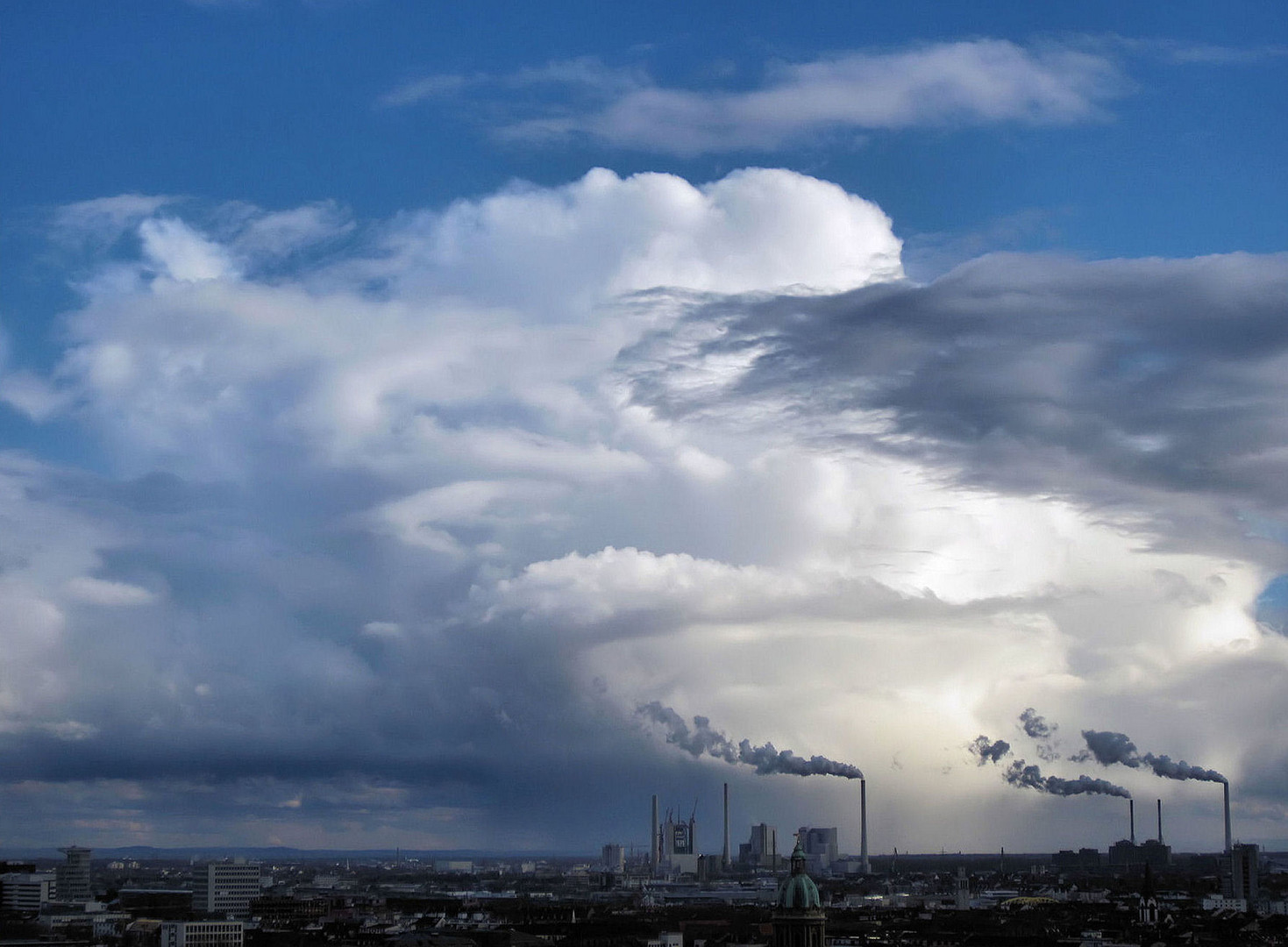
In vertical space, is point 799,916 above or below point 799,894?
below

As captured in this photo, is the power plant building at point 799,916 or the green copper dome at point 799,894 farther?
the green copper dome at point 799,894

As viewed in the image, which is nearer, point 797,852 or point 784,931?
point 784,931

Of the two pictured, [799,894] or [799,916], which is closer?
[799,916]

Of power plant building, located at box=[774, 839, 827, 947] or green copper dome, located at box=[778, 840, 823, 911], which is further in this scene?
green copper dome, located at box=[778, 840, 823, 911]
